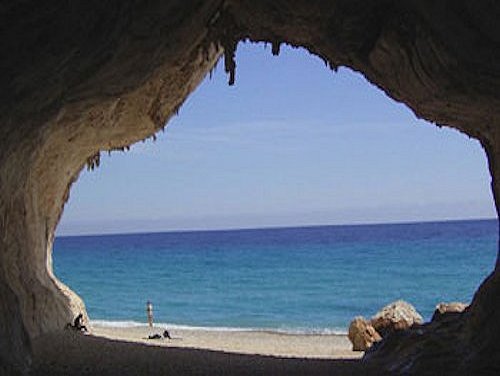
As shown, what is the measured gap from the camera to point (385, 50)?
692 centimetres

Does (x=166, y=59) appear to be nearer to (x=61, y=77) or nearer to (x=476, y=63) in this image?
(x=61, y=77)

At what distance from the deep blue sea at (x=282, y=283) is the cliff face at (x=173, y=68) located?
52.2ft

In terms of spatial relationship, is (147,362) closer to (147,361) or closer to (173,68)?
(147,361)

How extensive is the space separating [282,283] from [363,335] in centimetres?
3066

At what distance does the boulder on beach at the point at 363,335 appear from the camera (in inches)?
505

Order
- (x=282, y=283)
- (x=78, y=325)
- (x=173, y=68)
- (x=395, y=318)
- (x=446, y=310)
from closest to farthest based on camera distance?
1. (x=173, y=68)
2. (x=446, y=310)
3. (x=78, y=325)
4. (x=395, y=318)
5. (x=282, y=283)

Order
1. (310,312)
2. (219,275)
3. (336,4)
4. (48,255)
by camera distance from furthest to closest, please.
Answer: (219,275), (310,312), (48,255), (336,4)

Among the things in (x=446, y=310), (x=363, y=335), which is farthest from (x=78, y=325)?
(x=446, y=310)

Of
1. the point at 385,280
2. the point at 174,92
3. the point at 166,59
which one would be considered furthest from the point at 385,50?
the point at 385,280

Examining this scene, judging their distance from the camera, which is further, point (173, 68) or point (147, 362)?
point (173, 68)

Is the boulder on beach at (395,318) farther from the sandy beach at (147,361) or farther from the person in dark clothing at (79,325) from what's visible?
the person in dark clothing at (79,325)

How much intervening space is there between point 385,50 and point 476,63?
125 centimetres

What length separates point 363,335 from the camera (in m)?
12.9

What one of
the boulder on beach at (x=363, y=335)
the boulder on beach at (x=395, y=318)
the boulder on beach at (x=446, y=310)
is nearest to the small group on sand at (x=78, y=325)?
the boulder on beach at (x=363, y=335)
